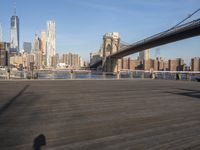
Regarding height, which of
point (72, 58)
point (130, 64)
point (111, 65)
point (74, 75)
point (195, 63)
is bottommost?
point (74, 75)

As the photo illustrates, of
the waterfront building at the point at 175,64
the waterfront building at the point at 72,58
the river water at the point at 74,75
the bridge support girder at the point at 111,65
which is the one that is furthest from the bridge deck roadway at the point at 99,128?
the waterfront building at the point at 72,58

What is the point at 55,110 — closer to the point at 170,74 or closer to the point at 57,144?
the point at 57,144

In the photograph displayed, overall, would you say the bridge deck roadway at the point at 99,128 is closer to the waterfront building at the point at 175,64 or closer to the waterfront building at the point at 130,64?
the waterfront building at the point at 175,64

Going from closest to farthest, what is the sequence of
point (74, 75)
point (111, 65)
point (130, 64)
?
point (74, 75) < point (111, 65) < point (130, 64)

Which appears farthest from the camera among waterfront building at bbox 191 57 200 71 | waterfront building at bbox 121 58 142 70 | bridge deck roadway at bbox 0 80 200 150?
waterfront building at bbox 121 58 142 70

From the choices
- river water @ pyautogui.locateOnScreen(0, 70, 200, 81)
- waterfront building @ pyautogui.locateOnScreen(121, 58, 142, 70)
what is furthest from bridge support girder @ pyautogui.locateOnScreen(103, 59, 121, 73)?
waterfront building @ pyautogui.locateOnScreen(121, 58, 142, 70)

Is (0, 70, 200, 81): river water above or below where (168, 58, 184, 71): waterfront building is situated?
below

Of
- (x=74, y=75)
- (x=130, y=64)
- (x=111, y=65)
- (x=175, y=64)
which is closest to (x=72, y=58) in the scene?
(x=130, y=64)

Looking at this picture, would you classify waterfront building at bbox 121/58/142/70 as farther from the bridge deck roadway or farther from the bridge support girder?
the bridge deck roadway

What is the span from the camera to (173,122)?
6.09 meters

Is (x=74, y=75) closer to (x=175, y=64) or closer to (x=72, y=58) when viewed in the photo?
(x=175, y=64)

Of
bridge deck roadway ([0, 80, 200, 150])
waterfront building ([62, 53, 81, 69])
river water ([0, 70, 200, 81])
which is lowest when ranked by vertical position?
bridge deck roadway ([0, 80, 200, 150])

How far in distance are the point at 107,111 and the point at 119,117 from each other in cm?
88

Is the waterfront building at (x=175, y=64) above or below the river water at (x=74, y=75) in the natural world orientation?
above
